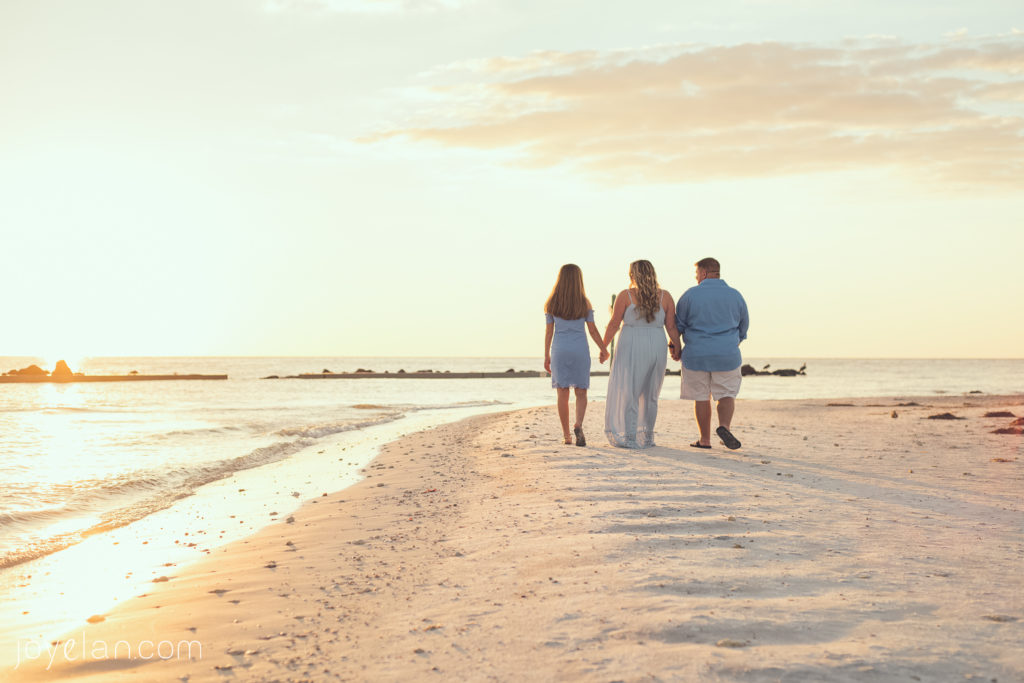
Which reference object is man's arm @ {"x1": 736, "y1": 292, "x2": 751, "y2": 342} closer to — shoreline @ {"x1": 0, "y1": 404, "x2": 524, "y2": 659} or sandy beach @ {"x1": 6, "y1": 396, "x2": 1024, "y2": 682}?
sandy beach @ {"x1": 6, "y1": 396, "x2": 1024, "y2": 682}

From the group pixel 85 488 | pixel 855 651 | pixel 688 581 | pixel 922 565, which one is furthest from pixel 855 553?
pixel 85 488

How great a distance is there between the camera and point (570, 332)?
916 cm

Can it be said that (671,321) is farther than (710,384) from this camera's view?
Yes

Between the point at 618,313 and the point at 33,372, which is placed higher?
the point at 618,313

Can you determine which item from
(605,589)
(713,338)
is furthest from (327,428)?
(605,589)

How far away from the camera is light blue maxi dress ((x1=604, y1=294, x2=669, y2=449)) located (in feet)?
29.3

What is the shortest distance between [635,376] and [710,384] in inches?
35.4

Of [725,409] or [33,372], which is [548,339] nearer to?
[725,409]

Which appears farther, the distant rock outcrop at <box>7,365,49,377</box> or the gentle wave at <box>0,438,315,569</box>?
the distant rock outcrop at <box>7,365,49,377</box>

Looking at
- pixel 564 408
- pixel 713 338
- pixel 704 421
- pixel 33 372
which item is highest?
pixel 713 338

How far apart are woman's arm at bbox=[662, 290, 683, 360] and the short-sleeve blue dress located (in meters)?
0.89

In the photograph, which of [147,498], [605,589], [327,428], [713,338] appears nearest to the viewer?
[605,589]

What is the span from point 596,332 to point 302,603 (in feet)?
18.6

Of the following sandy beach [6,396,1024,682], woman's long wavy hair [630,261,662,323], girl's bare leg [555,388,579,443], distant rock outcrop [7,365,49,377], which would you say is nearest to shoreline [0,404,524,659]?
sandy beach [6,396,1024,682]
